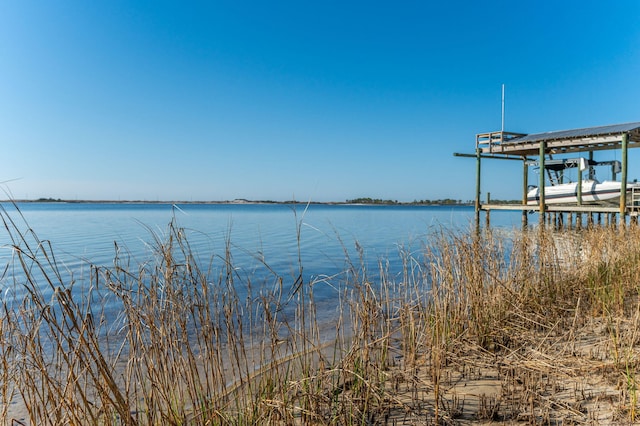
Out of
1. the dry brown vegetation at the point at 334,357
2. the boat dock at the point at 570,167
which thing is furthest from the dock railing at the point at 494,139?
the dry brown vegetation at the point at 334,357

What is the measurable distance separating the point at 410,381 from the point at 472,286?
156 centimetres

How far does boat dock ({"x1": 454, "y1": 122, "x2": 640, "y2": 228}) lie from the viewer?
13453 mm

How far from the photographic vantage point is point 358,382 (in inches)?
120

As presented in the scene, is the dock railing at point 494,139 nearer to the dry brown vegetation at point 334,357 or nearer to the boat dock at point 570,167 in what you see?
the boat dock at point 570,167

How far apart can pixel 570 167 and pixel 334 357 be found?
21768mm

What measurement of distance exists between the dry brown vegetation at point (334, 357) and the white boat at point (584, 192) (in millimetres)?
13897

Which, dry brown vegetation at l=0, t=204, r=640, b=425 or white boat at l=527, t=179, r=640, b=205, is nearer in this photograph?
dry brown vegetation at l=0, t=204, r=640, b=425

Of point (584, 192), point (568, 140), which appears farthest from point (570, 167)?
point (568, 140)

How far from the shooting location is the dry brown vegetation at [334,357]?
7.38ft

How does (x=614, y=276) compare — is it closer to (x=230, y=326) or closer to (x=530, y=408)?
(x=530, y=408)

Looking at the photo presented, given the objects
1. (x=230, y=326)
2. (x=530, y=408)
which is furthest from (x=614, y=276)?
(x=230, y=326)

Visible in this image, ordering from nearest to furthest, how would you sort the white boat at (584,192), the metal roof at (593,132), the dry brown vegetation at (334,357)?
the dry brown vegetation at (334,357) → the metal roof at (593,132) → the white boat at (584,192)

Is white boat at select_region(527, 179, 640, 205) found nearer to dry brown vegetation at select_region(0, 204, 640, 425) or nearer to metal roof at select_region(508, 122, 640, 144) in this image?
metal roof at select_region(508, 122, 640, 144)

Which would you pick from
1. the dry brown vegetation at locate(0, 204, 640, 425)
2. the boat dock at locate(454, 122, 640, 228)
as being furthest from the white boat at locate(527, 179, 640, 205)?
the dry brown vegetation at locate(0, 204, 640, 425)
